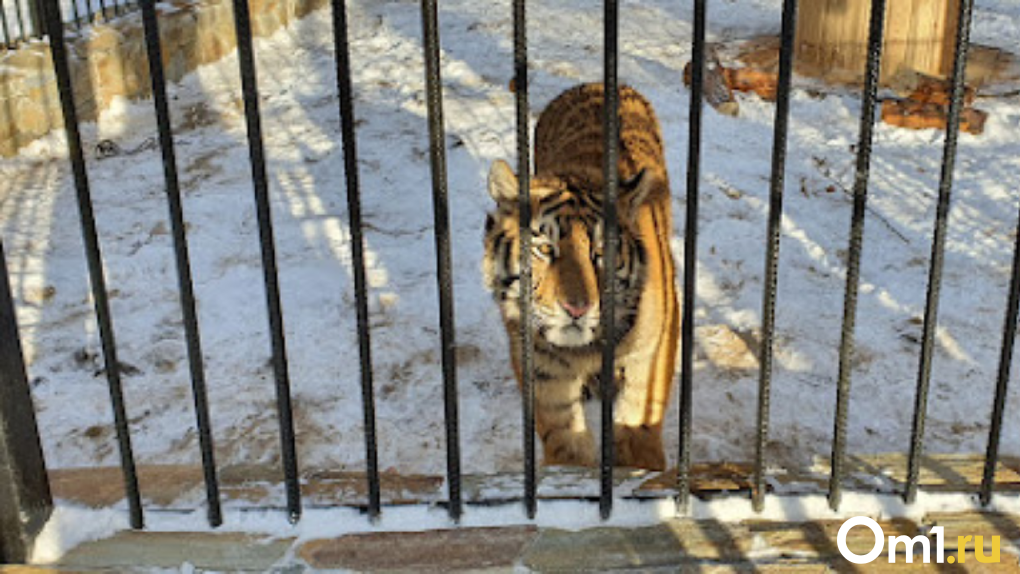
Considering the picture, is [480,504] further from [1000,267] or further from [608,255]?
[1000,267]

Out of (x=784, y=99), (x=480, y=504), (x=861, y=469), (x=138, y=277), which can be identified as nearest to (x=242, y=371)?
(x=138, y=277)

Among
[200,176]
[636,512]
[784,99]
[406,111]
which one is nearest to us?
[784,99]

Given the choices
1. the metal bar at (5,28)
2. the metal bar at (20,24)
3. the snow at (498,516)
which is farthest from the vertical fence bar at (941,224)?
the metal bar at (20,24)

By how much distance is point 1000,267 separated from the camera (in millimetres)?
5863

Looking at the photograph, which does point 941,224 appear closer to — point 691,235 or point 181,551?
point 691,235

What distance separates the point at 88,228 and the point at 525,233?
90cm

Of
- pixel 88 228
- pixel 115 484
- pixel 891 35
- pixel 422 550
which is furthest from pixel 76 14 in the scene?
pixel 422 550

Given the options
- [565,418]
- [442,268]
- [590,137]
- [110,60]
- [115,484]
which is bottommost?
[565,418]

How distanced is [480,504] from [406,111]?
610 centimetres

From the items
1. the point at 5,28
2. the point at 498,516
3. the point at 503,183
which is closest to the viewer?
the point at 498,516

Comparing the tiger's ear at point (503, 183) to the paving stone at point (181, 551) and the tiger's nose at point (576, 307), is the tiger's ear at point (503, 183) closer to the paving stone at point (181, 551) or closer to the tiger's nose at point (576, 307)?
the tiger's nose at point (576, 307)

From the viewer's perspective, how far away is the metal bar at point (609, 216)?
2199 mm

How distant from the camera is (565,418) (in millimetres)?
3930

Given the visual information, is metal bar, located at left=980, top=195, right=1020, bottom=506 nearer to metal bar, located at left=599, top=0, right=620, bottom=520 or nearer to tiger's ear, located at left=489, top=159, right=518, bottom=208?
metal bar, located at left=599, top=0, right=620, bottom=520
